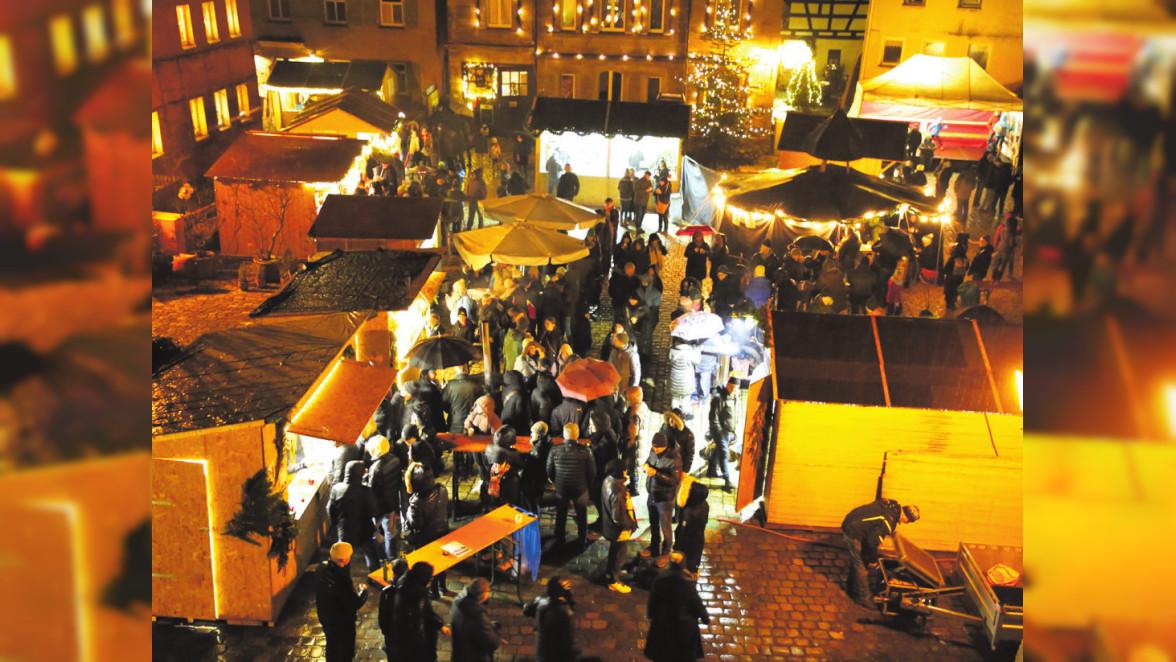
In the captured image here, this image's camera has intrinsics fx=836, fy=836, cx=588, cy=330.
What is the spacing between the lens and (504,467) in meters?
8.92

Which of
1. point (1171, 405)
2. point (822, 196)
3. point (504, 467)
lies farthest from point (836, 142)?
point (1171, 405)

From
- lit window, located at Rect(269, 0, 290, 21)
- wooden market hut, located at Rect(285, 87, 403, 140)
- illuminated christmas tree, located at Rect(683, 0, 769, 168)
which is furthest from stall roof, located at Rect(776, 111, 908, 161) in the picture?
lit window, located at Rect(269, 0, 290, 21)

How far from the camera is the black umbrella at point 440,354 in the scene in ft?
33.7

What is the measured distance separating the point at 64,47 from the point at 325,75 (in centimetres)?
2877

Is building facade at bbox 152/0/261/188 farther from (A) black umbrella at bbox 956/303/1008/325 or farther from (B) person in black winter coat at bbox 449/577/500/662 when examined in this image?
(A) black umbrella at bbox 956/303/1008/325

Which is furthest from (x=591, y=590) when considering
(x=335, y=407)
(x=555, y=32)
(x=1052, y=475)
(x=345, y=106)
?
(x=555, y=32)

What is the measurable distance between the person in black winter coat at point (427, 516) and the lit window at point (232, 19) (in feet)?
81.1

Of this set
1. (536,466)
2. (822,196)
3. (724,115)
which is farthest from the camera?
(724,115)

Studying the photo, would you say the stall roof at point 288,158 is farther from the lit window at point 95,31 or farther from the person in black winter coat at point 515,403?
the lit window at point 95,31

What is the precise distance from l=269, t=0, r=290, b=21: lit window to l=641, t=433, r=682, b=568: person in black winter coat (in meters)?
29.8

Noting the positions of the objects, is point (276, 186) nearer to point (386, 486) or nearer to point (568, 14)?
point (386, 486)

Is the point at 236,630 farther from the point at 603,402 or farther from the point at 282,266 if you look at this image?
A: the point at 282,266


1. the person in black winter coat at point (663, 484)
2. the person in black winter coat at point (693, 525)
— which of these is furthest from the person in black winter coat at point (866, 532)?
the person in black winter coat at point (663, 484)

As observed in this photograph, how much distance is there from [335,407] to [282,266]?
359 inches
